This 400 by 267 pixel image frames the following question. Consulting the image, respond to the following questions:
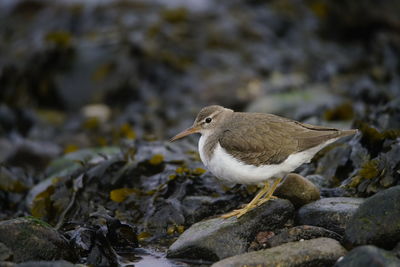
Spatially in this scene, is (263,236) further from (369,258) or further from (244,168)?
(369,258)

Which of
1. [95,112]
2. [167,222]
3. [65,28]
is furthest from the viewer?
[65,28]

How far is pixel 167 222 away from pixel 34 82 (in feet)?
23.9

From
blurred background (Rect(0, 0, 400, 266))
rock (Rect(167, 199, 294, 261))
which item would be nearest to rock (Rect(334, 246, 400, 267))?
rock (Rect(167, 199, 294, 261))

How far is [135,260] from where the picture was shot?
17.9 ft

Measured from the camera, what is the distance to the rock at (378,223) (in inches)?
184

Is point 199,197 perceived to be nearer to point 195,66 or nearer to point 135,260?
point 135,260

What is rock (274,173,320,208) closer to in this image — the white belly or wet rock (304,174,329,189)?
the white belly

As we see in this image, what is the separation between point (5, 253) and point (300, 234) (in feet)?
8.61

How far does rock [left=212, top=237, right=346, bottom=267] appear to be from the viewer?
468 cm

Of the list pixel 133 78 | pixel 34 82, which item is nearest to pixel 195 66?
pixel 133 78

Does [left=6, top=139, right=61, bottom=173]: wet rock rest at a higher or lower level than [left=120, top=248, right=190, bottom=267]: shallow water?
lower

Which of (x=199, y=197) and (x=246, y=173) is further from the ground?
(x=246, y=173)

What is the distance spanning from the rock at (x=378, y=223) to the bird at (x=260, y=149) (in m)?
1.03

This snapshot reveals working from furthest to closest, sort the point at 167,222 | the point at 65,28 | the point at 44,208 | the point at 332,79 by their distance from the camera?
the point at 65,28 → the point at 332,79 → the point at 44,208 → the point at 167,222
